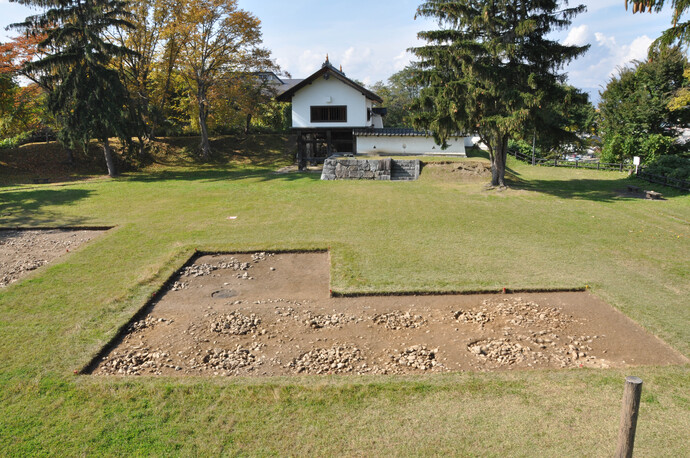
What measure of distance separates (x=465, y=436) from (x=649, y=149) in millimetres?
29002

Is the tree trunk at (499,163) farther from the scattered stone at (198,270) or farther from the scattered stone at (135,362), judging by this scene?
the scattered stone at (135,362)

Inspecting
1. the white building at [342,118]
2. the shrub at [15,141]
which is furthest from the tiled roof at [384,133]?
the shrub at [15,141]

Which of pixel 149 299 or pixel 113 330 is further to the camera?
pixel 149 299

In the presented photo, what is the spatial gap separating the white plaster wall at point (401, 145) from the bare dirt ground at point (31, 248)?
2047 centimetres

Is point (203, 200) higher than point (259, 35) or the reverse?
the reverse

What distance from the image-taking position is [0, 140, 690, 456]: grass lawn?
543cm

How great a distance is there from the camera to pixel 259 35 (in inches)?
1211

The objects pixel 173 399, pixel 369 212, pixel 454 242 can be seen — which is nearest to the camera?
pixel 173 399

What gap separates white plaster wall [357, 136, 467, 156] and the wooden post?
93.3ft

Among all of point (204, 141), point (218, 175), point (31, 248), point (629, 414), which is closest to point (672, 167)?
point (629, 414)

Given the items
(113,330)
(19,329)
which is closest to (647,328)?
(113,330)

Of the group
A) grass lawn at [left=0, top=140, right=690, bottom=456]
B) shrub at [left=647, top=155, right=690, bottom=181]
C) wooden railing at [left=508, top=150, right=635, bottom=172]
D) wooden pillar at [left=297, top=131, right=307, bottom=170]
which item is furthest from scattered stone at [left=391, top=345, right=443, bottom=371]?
wooden railing at [left=508, top=150, right=635, bottom=172]

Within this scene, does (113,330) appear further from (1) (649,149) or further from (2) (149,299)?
(1) (649,149)

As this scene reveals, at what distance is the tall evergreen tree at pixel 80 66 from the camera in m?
24.8
